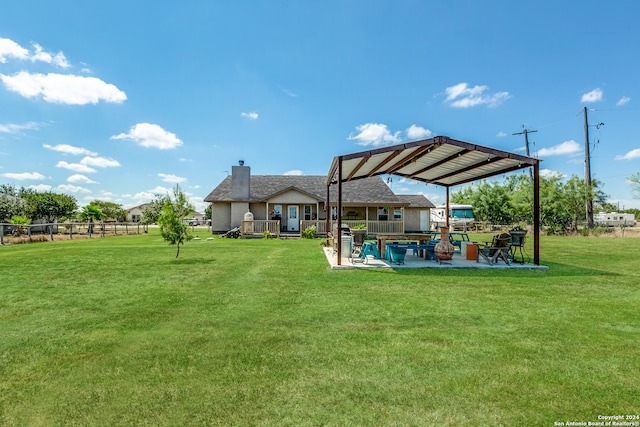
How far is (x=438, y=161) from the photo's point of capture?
1141cm

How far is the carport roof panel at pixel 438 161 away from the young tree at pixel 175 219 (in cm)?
573

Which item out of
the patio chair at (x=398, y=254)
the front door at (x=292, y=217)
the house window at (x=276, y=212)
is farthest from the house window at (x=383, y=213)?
the patio chair at (x=398, y=254)

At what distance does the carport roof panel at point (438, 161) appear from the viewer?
8.94 metres

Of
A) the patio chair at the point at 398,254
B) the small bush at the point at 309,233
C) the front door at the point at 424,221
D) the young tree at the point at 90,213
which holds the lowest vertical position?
the patio chair at the point at 398,254

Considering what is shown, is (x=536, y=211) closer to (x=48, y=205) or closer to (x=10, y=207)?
(x=10, y=207)

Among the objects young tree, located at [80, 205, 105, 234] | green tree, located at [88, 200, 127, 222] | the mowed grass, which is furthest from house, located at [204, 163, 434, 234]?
green tree, located at [88, 200, 127, 222]

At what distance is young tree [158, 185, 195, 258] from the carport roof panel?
18.8 feet

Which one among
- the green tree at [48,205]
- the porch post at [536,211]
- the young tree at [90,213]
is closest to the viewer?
the porch post at [536,211]

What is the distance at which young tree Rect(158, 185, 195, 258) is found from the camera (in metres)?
11.3

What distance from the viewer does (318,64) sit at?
16.9 meters

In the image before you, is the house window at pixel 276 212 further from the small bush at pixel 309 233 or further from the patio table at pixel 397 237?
the patio table at pixel 397 237

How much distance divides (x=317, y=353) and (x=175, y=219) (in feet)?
31.6

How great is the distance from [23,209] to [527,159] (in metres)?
42.4

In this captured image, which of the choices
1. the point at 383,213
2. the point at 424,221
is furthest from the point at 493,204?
the point at 383,213
